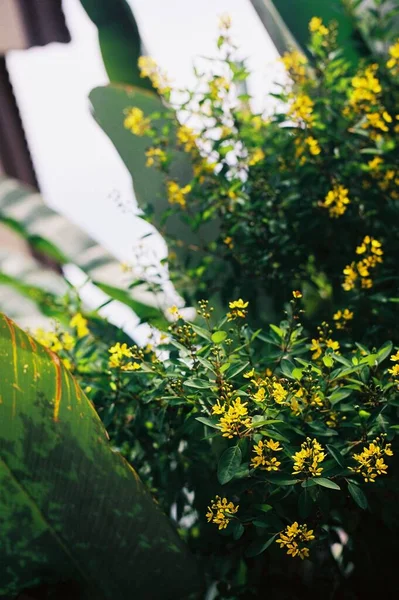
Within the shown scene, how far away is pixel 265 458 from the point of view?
2.31 ft

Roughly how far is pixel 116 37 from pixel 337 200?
76 cm

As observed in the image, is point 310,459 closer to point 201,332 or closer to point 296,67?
point 201,332

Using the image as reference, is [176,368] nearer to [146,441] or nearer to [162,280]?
[146,441]

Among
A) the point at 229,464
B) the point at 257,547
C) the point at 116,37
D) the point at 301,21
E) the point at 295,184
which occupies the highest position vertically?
the point at 116,37

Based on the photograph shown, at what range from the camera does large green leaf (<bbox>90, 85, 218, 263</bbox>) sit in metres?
1.33

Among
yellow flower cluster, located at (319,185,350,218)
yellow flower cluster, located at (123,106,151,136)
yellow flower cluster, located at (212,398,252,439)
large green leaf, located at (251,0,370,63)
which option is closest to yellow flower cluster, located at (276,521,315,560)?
yellow flower cluster, located at (212,398,252,439)

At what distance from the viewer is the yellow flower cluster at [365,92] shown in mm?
1066

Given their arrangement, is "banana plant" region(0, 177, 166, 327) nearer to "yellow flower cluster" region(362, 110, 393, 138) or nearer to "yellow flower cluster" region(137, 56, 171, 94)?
"yellow flower cluster" region(137, 56, 171, 94)

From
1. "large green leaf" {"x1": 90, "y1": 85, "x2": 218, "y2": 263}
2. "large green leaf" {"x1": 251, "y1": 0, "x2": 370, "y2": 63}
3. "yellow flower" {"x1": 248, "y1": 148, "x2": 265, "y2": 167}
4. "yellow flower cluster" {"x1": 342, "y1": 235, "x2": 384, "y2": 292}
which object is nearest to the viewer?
"yellow flower cluster" {"x1": 342, "y1": 235, "x2": 384, "y2": 292}

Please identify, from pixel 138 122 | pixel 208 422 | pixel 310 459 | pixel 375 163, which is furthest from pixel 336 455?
pixel 138 122

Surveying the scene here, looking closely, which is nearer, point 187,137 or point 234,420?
point 234,420

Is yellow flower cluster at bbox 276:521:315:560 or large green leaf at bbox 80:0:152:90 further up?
large green leaf at bbox 80:0:152:90

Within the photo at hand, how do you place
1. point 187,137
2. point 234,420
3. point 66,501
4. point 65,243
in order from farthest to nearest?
point 65,243, point 187,137, point 66,501, point 234,420

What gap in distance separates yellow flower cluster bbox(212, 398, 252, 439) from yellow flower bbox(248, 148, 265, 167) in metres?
0.61
